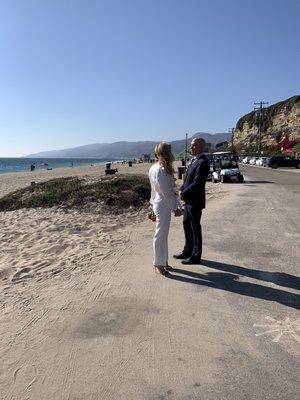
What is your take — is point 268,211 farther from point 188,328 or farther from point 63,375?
point 63,375

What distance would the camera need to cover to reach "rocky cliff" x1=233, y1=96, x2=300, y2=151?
94.1 meters

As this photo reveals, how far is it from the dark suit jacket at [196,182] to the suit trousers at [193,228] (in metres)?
0.09

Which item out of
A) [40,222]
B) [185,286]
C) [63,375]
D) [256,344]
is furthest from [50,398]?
[40,222]

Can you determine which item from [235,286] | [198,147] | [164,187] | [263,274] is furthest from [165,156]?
[263,274]

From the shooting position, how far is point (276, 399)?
3.36 meters

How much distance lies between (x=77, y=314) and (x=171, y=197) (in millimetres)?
2153

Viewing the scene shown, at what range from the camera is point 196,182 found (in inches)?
256

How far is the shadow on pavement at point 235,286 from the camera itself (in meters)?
5.44

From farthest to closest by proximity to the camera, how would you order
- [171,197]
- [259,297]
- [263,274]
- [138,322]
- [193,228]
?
1. [193,228]
2. [263,274]
3. [171,197]
4. [259,297]
5. [138,322]

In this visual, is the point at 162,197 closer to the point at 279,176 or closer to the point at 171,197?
the point at 171,197

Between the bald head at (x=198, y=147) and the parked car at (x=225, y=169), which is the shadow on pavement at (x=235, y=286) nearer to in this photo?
the bald head at (x=198, y=147)

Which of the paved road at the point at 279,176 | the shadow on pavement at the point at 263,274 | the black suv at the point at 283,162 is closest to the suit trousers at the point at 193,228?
the shadow on pavement at the point at 263,274

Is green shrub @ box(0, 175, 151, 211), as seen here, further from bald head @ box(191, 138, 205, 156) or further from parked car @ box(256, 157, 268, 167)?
parked car @ box(256, 157, 268, 167)

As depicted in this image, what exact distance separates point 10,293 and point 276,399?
3970 mm
